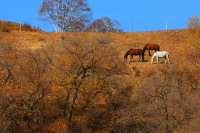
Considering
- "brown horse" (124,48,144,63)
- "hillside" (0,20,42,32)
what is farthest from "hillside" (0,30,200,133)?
"hillside" (0,20,42,32)

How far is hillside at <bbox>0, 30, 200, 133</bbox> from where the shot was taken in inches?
2083

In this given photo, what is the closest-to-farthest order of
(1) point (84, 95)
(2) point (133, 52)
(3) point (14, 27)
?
(1) point (84, 95)
(2) point (133, 52)
(3) point (14, 27)

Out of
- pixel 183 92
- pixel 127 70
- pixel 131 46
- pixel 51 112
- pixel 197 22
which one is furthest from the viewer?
pixel 197 22

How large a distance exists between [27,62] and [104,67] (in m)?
5.29

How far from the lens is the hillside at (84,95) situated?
174 ft

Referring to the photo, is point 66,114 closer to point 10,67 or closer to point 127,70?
point 10,67

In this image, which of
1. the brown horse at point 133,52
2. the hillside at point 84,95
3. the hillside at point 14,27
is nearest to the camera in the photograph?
the hillside at point 84,95

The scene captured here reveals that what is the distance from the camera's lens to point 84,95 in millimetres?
54812

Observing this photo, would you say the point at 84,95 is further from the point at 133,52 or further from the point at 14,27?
the point at 14,27

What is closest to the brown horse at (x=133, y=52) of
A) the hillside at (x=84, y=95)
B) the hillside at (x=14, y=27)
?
the hillside at (x=84, y=95)

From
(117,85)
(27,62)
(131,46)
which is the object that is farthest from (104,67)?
(131,46)

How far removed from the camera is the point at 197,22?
86.4 metres

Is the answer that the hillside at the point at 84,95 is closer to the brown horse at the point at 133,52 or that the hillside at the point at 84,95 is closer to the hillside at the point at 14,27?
the brown horse at the point at 133,52

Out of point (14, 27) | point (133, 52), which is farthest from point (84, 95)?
point (14, 27)
